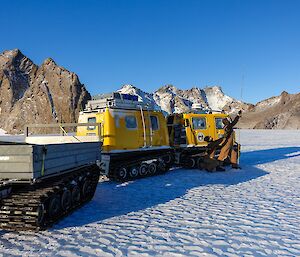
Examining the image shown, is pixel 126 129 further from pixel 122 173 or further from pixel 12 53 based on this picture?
pixel 12 53

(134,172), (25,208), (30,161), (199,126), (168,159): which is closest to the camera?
(30,161)

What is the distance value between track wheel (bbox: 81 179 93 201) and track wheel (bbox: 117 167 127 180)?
270cm

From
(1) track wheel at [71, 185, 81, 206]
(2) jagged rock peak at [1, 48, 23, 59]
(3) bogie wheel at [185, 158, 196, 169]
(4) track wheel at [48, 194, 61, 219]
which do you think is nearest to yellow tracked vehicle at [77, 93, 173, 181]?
(3) bogie wheel at [185, 158, 196, 169]

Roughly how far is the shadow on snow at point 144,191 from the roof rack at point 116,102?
2896 millimetres

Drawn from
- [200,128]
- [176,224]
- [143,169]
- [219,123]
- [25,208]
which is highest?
[219,123]

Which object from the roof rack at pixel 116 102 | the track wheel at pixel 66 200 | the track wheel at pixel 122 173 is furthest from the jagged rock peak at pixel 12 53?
the track wheel at pixel 66 200

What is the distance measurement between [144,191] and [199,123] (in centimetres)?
645

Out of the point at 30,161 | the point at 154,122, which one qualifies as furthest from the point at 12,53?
the point at 30,161

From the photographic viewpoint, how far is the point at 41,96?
12462 cm

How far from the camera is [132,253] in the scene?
222 inches

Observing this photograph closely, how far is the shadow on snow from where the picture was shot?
796cm

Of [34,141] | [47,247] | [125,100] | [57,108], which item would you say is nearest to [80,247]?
[47,247]

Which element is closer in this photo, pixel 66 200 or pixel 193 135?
pixel 66 200

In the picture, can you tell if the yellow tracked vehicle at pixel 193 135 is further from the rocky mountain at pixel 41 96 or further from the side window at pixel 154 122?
the rocky mountain at pixel 41 96
